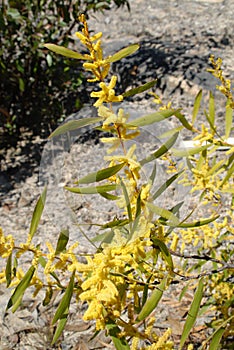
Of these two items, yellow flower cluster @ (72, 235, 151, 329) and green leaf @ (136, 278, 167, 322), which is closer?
yellow flower cluster @ (72, 235, 151, 329)

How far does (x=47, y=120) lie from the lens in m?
3.51

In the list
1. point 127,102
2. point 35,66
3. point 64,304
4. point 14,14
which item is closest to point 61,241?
point 64,304

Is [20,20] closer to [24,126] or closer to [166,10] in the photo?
[24,126]

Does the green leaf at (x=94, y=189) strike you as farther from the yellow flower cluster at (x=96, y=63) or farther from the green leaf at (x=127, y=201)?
the yellow flower cluster at (x=96, y=63)

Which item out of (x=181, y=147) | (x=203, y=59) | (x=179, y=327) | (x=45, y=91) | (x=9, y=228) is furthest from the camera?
(x=203, y=59)

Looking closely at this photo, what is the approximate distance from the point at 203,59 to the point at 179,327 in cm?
256

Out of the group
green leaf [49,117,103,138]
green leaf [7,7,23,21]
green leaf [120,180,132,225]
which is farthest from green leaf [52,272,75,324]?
green leaf [7,7,23,21]

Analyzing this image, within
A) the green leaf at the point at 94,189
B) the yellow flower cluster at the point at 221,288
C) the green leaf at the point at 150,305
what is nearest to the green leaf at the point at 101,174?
the green leaf at the point at 94,189

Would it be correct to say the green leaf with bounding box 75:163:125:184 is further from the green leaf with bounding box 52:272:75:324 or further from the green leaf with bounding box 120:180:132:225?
the green leaf with bounding box 52:272:75:324

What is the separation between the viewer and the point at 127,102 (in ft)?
6.48

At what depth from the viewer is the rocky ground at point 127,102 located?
150cm

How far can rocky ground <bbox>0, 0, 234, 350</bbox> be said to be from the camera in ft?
4.91

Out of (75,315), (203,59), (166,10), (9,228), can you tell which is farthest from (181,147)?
(166,10)

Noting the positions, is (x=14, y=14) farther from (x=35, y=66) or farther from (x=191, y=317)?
(x=191, y=317)
